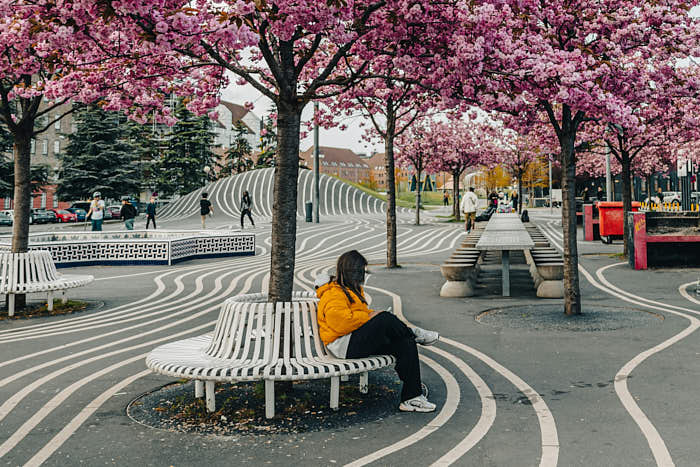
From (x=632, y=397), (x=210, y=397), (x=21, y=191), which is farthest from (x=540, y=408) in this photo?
(x=21, y=191)

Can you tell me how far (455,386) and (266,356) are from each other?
1.86 m

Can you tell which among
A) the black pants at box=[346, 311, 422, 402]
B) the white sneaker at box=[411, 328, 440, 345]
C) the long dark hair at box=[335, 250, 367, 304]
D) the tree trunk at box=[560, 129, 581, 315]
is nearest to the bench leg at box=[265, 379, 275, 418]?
the black pants at box=[346, 311, 422, 402]

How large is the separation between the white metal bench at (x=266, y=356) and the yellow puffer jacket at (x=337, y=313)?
129 mm

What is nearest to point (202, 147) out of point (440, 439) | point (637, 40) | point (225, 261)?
point (225, 261)

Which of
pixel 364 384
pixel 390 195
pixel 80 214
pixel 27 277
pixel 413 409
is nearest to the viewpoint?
pixel 413 409

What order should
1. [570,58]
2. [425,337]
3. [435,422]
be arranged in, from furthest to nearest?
1. [570,58]
2. [425,337]
3. [435,422]

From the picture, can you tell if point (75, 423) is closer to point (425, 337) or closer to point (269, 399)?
point (269, 399)

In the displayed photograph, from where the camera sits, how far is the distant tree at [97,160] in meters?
52.2

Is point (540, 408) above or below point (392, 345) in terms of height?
below

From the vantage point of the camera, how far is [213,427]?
17.3 feet

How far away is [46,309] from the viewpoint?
440 inches

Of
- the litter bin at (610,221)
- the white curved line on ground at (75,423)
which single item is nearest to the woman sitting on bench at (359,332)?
the white curved line on ground at (75,423)

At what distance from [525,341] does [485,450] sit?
3.82 metres

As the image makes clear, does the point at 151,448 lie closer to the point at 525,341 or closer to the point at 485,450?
the point at 485,450
